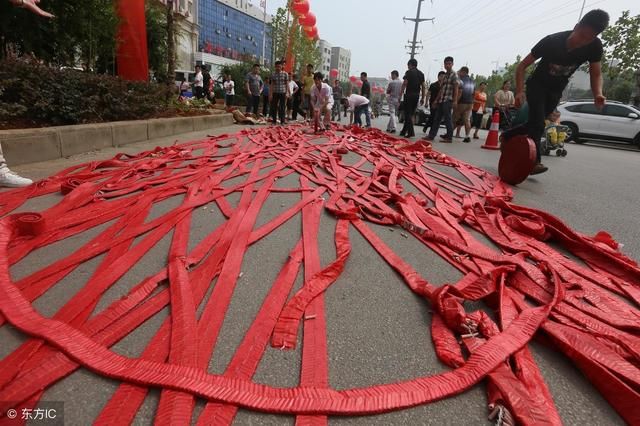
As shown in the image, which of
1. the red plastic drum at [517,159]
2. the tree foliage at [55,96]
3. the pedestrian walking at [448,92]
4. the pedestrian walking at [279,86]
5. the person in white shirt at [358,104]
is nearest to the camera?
the red plastic drum at [517,159]

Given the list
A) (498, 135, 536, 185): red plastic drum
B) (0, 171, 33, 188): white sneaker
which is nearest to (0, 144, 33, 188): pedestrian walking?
(0, 171, 33, 188): white sneaker

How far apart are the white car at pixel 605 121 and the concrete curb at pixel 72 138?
14.4 m

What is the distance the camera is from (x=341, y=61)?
12912cm

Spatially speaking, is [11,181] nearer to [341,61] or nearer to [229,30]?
[229,30]

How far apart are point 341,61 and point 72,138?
137093 millimetres

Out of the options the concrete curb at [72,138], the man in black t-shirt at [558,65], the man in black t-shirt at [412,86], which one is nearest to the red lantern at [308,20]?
the man in black t-shirt at [412,86]

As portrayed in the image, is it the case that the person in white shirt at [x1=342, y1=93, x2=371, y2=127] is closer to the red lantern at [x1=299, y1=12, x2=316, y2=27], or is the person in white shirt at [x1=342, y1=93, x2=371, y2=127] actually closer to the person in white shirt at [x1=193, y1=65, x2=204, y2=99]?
the person in white shirt at [x1=193, y1=65, x2=204, y2=99]

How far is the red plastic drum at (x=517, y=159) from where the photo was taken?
4093mm

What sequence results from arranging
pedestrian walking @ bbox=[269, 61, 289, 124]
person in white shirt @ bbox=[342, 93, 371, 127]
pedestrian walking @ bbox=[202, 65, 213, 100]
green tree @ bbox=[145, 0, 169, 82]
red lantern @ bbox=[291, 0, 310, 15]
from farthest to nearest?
1. red lantern @ bbox=[291, 0, 310, 15]
2. pedestrian walking @ bbox=[202, 65, 213, 100]
3. green tree @ bbox=[145, 0, 169, 82]
4. person in white shirt @ bbox=[342, 93, 371, 127]
5. pedestrian walking @ bbox=[269, 61, 289, 124]

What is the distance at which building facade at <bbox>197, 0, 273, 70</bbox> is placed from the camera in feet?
207

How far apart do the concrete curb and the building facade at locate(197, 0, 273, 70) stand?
55644 mm

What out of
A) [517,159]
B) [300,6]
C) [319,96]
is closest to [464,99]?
[319,96]

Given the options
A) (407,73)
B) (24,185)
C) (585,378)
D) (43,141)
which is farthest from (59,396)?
(407,73)

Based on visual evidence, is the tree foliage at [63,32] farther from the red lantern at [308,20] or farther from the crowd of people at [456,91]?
the red lantern at [308,20]
